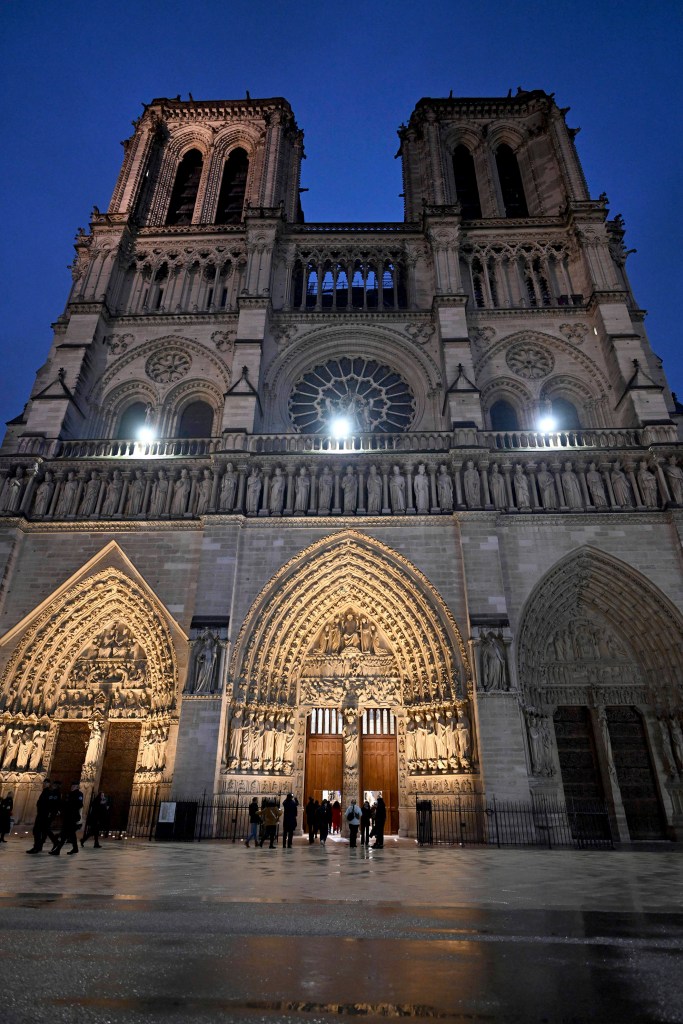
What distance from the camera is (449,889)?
16.5 ft

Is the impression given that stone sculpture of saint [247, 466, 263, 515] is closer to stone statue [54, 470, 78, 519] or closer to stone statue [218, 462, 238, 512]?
stone statue [218, 462, 238, 512]

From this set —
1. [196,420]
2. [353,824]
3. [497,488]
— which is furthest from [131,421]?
[353,824]

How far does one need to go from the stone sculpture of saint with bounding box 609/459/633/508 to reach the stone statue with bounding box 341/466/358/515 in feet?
A: 19.8

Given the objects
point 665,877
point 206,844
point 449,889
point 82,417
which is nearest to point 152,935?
point 449,889

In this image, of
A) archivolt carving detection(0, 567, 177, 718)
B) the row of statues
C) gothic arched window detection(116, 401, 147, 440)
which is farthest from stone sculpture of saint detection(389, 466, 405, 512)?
gothic arched window detection(116, 401, 147, 440)

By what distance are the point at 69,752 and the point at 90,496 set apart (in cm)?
584

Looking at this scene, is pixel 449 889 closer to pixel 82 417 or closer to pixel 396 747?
pixel 396 747

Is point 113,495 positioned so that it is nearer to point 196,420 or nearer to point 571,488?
point 196,420

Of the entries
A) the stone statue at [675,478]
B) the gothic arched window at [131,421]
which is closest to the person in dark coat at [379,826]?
the stone statue at [675,478]

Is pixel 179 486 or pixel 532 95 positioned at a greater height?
pixel 532 95

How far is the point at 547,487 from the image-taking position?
1370cm

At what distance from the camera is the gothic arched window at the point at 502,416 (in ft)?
55.7

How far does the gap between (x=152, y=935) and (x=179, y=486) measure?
39.1 ft

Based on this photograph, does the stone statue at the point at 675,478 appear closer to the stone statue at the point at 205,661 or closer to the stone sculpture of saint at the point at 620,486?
the stone sculpture of saint at the point at 620,486
